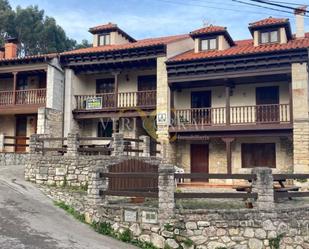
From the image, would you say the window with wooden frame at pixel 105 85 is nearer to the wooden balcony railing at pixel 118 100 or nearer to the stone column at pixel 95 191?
the wooden balcony railing at pixel 118 100

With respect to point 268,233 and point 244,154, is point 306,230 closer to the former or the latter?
point 268,233

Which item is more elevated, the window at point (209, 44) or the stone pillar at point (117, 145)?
the window at point (209, 44)

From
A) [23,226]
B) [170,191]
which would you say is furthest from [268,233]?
[23,226]

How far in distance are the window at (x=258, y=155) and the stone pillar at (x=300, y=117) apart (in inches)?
82.2

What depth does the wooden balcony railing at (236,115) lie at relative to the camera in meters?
19.0

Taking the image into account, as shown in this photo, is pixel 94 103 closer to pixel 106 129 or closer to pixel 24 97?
pixel 106 129

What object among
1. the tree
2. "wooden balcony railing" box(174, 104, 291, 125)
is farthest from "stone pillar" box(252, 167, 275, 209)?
the tree

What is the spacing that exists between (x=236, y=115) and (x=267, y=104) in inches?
66.2

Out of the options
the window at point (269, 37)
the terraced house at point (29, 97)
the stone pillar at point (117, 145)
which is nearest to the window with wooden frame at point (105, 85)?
the terraced house at point (29, 97)

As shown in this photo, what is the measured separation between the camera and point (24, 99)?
76.0ft

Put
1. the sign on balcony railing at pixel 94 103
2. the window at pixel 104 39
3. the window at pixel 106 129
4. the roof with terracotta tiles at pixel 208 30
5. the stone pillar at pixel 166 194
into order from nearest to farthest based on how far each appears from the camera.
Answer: the stone pillar at pixel 166 194, the roof with terracotta tiles at pixel 208 30, the sign on balcony railing at pixel 94 103, the window at pixel 106 129, the window at pixel 104 39

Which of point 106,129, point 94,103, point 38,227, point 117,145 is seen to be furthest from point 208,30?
point 38,227

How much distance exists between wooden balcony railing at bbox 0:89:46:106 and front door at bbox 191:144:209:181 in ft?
30.2

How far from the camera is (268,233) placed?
382 inches
